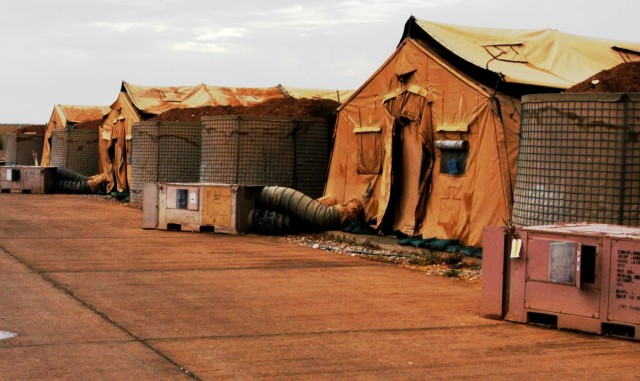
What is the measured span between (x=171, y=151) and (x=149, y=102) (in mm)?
6281

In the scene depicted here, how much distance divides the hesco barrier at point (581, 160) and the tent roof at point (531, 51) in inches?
161

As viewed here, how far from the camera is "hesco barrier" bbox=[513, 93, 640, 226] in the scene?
38.5 ft

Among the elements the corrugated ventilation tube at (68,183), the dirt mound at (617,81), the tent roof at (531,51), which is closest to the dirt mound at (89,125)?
the corrugated ventilation tube at (68,183)

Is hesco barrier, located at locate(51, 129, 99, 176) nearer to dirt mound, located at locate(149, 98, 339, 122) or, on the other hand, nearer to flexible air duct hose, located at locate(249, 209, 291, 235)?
dirt mound, located at locate(149, 98, 339, 122)

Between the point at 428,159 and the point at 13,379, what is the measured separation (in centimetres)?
1186

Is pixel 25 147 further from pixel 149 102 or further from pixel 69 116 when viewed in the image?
pixel 149 102

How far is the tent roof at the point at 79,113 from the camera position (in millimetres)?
46188

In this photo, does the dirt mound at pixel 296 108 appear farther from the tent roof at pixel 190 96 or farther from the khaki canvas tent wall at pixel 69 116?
the khaki canvas tent wall at pixel 69 116

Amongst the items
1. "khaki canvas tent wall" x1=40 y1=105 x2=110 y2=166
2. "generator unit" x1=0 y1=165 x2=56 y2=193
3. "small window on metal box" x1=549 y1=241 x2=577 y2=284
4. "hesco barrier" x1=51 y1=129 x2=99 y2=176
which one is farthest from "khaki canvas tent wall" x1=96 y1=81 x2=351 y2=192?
"small window on metal box" x1=549 y1=241 x2=577 y2=284

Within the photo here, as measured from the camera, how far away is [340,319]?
32.2 feet

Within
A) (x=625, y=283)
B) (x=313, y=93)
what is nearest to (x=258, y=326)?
(x=625, y=283)

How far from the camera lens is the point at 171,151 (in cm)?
2842

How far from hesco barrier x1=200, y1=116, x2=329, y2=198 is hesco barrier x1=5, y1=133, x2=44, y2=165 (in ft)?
103

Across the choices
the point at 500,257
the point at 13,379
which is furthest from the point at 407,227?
the point at 13,379
